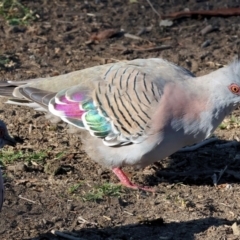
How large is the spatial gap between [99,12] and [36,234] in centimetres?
429

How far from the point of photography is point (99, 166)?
6133 millimetres

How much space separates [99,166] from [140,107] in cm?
75

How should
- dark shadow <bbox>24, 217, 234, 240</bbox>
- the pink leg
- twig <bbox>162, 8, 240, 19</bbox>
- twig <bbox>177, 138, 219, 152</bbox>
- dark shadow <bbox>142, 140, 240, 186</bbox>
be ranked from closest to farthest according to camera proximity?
dark shadow <bbox>24, 217, 234, 240</bbox>, the pink leg, dark shadow <bbox>142, 140, 240, 186</bbox>, twig <bbox>177, 138, 219, 152</bbox>, twig <bbox>162, 8, 240, 19</bbox>

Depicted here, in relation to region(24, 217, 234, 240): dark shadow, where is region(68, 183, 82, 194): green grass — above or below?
above

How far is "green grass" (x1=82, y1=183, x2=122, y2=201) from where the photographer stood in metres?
5.52

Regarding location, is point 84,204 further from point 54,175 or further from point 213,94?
point 213,94

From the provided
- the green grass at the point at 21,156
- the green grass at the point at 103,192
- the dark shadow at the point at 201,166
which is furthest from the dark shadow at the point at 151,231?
the green grass at the point at 21,156

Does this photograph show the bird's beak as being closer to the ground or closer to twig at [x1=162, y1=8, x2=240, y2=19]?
the ground

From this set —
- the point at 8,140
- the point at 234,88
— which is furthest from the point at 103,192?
Result: the point at 234,88

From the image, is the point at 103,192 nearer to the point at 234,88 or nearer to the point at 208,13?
the point at 234,88

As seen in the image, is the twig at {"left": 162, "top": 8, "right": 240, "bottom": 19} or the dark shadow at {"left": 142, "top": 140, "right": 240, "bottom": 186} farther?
the twig at {"left": 162, "top": 8, "right": 240, "bottom": 19}

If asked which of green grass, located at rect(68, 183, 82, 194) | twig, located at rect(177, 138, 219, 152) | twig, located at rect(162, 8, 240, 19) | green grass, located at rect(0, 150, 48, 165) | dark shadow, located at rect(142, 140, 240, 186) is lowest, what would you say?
dark shadow, located at rect(142, 140, 240, 186)

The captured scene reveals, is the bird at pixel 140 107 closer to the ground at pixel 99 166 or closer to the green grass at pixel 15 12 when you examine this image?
the ground at pixel 99 166

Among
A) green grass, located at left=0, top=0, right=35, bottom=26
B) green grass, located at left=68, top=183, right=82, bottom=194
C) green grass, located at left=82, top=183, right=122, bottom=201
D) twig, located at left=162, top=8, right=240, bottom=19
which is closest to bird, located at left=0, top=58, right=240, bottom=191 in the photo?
green grass, located at left=82, top=183, right=122, bottom=201
